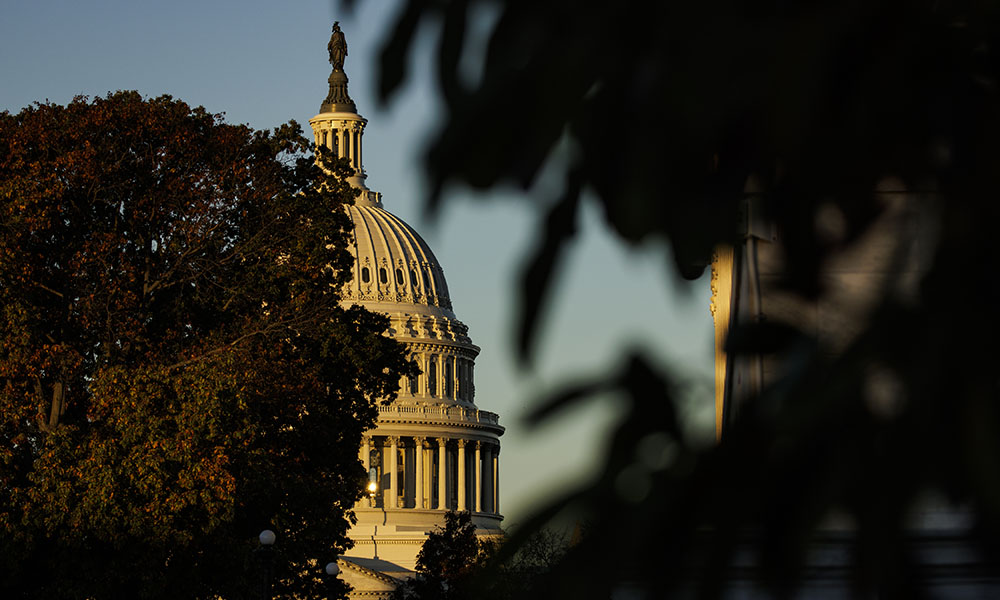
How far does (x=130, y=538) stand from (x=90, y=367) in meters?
5.22

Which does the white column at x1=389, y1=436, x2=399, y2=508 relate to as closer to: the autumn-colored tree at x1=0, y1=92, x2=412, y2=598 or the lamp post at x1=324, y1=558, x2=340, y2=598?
the autumn-colored tree at x1=0, y1=92, x2=412, y2=598

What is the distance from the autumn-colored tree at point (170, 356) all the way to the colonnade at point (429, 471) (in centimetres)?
11275

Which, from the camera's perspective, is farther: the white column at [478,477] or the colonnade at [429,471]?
the white column at [478,477]

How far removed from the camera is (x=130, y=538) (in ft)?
106

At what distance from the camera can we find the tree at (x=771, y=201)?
7.72ft

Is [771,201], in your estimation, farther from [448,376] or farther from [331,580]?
[448,376]

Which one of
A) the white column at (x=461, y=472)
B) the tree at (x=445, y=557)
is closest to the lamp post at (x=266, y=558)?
the tree at (x=445, y=557)

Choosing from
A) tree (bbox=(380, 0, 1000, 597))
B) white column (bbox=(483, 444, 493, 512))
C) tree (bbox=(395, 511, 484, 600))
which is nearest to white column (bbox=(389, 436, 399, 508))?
white column (bbox=(483, 444, 493, 512))

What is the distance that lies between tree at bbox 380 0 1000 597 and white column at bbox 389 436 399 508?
151272mm

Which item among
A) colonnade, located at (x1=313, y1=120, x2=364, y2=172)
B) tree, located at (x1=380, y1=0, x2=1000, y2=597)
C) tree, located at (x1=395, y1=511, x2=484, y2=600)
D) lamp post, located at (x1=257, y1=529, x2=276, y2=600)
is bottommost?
tree, located at (x1=380, y1=0, x2=1000, y2=597)

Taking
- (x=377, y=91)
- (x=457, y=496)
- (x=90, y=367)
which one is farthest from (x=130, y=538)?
(x=457, y=496)

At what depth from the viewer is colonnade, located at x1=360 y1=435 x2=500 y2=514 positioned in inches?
6063

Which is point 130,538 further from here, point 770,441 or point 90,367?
point 770,441

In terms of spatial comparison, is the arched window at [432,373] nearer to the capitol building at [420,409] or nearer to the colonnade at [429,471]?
the capitol building at [420,409]
